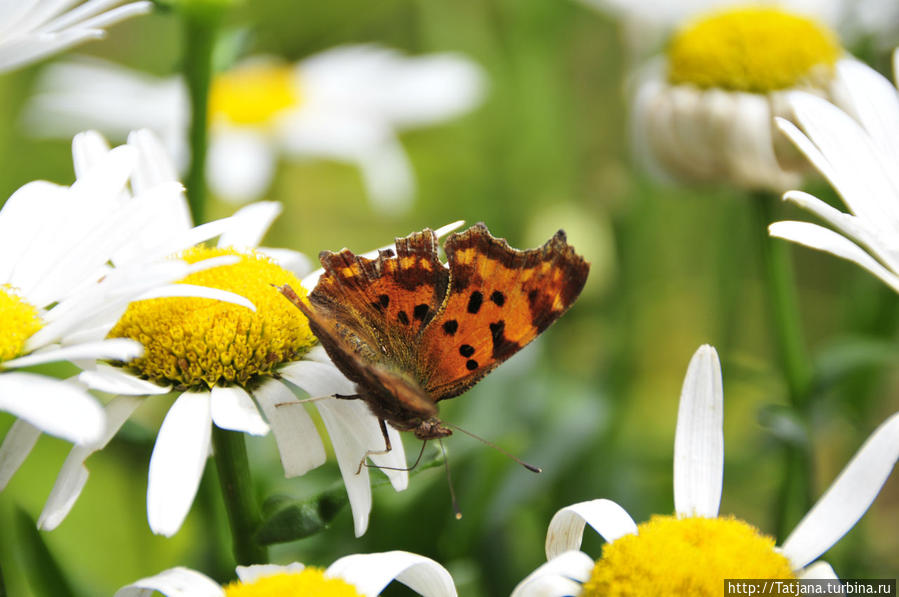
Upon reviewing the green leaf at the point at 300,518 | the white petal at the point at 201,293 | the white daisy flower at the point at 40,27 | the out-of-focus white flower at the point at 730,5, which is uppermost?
the out-of-focus white flower at the point at 730,5

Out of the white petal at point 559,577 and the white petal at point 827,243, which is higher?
the white petal at point 827,243

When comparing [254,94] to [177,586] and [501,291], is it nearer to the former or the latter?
[501,291]

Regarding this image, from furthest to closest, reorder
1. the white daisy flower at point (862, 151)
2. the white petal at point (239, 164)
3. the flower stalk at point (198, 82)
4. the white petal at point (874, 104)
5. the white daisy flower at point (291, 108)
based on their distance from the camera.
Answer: the white daisy flower at point (291, 108)
the white petal at point (239, 164)
the flower stalk at point (198, 82)
the white petal at point (874, 104)
the white daisy flower at point (862, 151)

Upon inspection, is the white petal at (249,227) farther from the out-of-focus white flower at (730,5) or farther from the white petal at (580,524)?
the out-of-focus white flower at (730,5)

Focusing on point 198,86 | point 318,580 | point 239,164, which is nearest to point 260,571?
point 318,580

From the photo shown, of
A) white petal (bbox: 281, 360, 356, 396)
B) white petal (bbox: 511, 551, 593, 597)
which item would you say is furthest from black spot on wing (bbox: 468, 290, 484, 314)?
white petal (bbox: 511, 551, 593, 597)

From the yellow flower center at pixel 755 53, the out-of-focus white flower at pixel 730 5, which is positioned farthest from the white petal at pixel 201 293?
the out-of-focus white flower at pixel 730 5

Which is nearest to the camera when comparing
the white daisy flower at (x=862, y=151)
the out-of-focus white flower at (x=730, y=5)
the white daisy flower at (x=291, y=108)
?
the white daisy flower at (x=862, y=151)

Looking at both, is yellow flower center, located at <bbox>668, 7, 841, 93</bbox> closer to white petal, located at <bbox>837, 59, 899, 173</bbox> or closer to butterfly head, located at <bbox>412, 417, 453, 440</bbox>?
white petal, located at <bbox>837, 59, 899, 173</bbox>
